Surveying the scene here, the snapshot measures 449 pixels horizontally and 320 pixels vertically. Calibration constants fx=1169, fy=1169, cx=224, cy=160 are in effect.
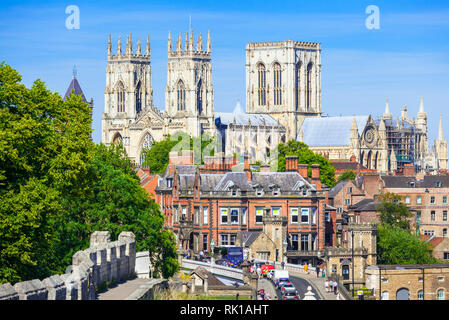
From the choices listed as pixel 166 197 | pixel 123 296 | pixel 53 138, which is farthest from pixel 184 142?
pixel 123 296

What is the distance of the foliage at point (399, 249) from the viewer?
82.1 meters

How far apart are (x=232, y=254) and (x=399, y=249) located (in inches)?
588

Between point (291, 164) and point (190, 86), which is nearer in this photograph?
point (291, 164)

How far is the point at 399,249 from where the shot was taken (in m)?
82.8

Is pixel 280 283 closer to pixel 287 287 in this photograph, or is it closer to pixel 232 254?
pixel 287 287

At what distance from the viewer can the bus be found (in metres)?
71.9

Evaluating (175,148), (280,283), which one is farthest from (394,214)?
(175,148)

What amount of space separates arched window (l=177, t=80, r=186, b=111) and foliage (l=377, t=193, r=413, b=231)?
309 feet

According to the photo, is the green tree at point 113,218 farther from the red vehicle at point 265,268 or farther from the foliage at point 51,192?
the red vehicle at point 265,268

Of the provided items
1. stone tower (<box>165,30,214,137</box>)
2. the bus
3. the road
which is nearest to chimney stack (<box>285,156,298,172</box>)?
the bus

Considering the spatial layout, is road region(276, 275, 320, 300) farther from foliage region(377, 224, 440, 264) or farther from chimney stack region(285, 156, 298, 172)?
chimney stack region(285, 156, 298, 172)

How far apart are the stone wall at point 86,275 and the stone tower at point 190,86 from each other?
494 feet

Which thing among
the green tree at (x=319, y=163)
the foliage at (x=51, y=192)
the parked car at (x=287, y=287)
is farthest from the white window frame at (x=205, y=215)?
the green tree at (x=319, y=163)

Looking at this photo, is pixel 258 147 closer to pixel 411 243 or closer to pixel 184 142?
pixel 184 142
